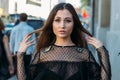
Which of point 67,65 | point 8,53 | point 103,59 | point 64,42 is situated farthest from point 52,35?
point 8,53

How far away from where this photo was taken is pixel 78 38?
177 inches

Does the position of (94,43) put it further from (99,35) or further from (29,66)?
(99,35)

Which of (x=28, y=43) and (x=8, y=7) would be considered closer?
(x=28, y=43)

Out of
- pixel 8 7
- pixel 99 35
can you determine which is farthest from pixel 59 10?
pixel 8 7

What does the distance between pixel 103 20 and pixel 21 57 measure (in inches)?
649

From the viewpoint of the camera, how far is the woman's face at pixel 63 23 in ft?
14.2

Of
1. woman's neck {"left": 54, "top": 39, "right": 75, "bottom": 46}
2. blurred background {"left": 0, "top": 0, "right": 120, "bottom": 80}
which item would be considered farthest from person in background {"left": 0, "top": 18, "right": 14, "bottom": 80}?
woman's neck {"left": 54, "top": 39, "right": 75, "bottom": 46}

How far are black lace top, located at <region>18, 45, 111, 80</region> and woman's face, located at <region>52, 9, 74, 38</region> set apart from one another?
13cm

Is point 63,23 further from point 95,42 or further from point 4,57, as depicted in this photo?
point 4,57

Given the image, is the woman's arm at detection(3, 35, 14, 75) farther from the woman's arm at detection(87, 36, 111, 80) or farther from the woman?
the woman's arm at detection(87, 36, 111, 80)

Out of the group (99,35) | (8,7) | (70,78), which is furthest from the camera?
(8,7)

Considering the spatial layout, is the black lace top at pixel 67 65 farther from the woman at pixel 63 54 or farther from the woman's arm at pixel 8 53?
the woman's arm at pixel 8 53

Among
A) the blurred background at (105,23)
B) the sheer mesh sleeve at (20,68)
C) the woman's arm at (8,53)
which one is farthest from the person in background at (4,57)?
the sheer mesh sleeve at (20,68)

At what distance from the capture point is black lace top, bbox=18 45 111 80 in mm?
4277
